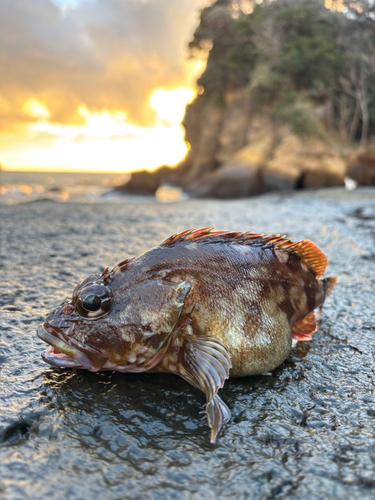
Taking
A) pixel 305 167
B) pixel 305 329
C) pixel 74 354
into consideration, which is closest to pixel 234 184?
pixel 305 167

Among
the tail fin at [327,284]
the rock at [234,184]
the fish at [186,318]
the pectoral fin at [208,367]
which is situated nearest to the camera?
the pectoral fin at [208,367]

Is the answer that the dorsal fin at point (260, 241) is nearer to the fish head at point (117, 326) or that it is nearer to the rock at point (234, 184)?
the fish head at point (117, 326)

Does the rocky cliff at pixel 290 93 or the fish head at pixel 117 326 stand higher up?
the rocky cliff at pixel 290 93

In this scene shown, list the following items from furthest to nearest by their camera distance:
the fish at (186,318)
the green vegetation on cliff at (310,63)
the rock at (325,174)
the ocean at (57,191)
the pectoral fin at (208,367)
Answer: the green vegetation on cliff at (310,63) < the rock at (325,174) < the ocean at (57,191) < the fish at (186,318) < the pectoral fin at (208,367)

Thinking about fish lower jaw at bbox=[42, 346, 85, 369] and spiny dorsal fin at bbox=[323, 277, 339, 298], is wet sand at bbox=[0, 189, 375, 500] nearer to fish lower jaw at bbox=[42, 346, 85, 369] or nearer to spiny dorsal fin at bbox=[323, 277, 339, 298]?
fish lower jaw at bbox=[42, 346, 85, 369]

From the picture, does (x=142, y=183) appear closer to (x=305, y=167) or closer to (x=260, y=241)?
(x=305, y=167)

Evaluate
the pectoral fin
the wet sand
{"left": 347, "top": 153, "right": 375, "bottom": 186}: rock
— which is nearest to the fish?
the pectoral fin

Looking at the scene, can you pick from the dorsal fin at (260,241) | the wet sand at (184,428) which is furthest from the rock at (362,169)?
the dorsal fin at (260,241)
